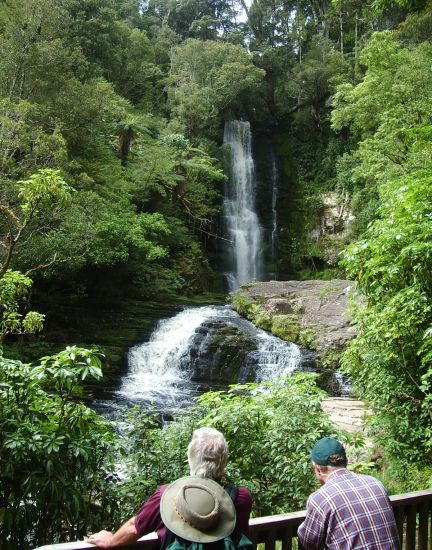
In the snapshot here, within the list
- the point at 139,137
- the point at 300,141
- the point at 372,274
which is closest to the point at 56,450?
the point at 372,274

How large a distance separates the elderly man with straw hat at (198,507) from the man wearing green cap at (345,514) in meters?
0.40

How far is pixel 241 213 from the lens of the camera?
86.1 ft

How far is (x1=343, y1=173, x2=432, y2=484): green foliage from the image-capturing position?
5.62 m

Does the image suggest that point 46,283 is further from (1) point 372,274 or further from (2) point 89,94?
(1) point 372,274

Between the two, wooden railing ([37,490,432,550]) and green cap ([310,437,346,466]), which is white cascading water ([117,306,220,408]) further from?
green cap ([310,437,346,466])

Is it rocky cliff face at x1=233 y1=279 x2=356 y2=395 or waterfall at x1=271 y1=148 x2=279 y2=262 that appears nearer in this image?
rocky cliff face at x1=233 y1=279 x2=356 y2=395

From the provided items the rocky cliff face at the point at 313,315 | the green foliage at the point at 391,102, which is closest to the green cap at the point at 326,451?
the rocky cliff face at the point at 313,315

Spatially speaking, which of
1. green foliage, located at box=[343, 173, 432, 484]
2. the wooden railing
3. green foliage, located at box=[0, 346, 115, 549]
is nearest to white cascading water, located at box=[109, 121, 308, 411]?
green foliage, located at box=[343, 173, 432, 484]

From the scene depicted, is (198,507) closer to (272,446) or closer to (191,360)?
(272,446)

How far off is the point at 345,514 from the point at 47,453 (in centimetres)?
179

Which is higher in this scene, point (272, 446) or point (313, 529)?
point (313, 529)

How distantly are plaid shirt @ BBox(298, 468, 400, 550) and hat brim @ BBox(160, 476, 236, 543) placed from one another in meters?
Answer: 0.63

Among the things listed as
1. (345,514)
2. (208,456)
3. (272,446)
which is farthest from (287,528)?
(272,446)

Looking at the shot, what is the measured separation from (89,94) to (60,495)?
1417 centimetres
